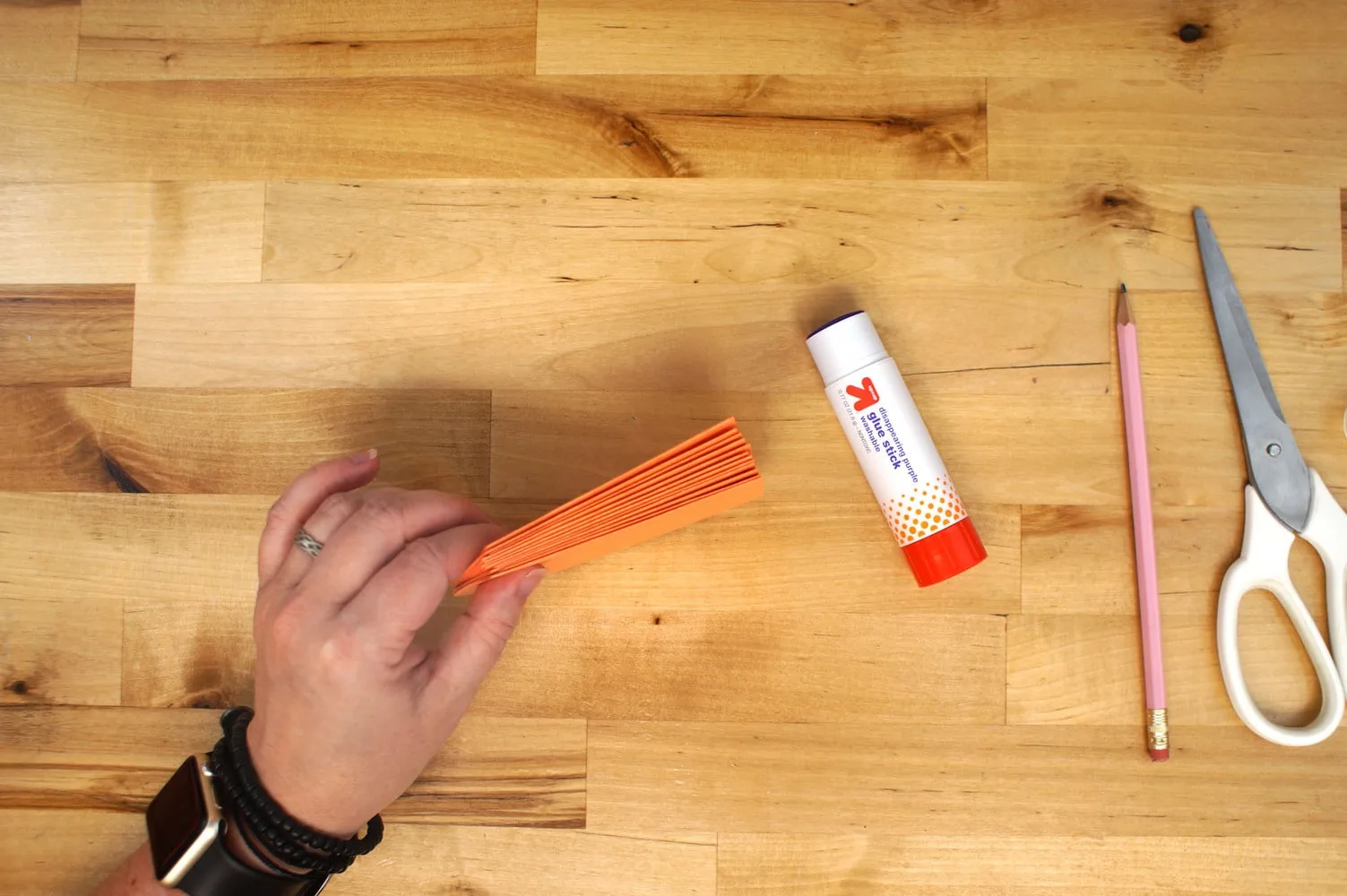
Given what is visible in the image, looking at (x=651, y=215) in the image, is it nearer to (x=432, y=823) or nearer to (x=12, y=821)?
(x=432, y=823)

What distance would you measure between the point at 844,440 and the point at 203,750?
2.22 feet

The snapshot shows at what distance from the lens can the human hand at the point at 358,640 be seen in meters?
0.66

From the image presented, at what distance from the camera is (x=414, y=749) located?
0.71 metres

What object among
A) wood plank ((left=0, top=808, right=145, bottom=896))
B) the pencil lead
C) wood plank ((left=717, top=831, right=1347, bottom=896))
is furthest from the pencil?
wood plank ((left=0, top=808, right=145, bottom=896))

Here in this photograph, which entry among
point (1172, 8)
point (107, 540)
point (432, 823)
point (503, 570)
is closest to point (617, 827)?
point (432, 823)

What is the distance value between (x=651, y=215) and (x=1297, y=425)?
636 mm

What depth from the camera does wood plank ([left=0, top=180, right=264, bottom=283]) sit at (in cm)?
87

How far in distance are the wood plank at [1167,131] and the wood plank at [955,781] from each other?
0.52m

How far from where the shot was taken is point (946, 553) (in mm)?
769

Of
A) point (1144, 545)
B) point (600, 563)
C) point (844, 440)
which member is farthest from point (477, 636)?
point (1144, 545)

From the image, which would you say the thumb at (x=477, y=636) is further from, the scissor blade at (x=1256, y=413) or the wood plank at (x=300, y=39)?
the scissor blade at (x=1256, y=413)

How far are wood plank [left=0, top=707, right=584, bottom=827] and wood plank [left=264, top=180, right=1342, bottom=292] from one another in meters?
0.44

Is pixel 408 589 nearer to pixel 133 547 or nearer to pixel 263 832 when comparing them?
pixel 263 832

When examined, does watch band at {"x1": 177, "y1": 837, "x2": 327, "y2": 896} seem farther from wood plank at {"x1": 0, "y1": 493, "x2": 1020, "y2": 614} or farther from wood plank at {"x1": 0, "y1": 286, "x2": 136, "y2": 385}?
wood plank at {"x1": 0, "y1": 286, "x2": 136, "y2": 385}
